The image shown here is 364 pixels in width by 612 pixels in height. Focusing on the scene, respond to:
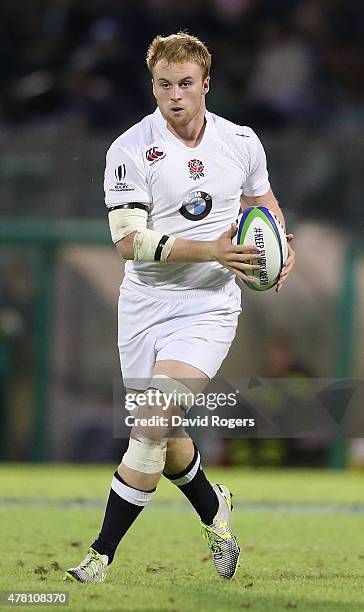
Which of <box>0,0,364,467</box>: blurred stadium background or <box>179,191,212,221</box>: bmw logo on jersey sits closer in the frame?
<box>179,191,212,221</box>: bmw logo on jersey

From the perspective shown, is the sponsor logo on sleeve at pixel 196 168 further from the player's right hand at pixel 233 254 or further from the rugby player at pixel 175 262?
the player's right hand at pixel 233 254

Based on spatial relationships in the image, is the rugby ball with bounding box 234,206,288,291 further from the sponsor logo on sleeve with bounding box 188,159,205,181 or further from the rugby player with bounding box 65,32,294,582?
the sponsor logo on sleeve with bounding box 188,159,205,181

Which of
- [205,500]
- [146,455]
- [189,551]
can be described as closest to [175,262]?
[146,455]

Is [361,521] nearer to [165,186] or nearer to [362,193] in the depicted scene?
[165,186]

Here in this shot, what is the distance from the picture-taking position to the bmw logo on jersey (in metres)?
6.00

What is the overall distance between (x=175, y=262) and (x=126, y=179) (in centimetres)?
44

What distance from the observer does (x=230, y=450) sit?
12930 millimetres

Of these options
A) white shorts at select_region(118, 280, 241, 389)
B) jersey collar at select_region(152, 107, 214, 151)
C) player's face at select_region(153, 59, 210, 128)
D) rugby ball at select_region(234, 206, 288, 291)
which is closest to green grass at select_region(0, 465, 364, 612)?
white shorts at select_region(118, 280, 241, 389)

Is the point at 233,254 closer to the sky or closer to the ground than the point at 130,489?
closer to the sky

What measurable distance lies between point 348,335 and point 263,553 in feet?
21.2

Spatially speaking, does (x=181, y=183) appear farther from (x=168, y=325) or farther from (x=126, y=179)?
(x=168, y=325)

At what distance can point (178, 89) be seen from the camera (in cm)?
588

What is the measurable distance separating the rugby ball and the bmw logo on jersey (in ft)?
0.69

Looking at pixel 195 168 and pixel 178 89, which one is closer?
pixel 178 89
